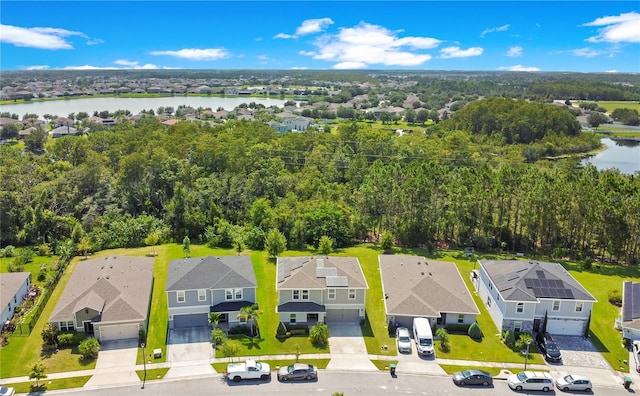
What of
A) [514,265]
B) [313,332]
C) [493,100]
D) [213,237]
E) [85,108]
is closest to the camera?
[313,332]

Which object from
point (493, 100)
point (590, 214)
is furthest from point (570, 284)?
point (493, 100)

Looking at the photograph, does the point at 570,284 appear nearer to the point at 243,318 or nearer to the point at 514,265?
the point at 514,265

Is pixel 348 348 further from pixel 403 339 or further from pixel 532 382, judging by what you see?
pixel 532 382

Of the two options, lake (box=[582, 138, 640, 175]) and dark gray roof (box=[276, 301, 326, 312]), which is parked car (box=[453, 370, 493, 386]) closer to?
dark gray roof (box=[276, 301, 326, 312])

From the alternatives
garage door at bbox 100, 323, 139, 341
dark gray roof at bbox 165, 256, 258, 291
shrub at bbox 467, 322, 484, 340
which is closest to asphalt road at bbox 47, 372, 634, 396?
shrub at bbox 467, 322, 484, 340

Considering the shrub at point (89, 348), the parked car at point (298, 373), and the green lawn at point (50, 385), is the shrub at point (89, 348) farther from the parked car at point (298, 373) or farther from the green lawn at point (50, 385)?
the parked car at point (298, 373)

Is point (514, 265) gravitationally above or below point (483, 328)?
above
